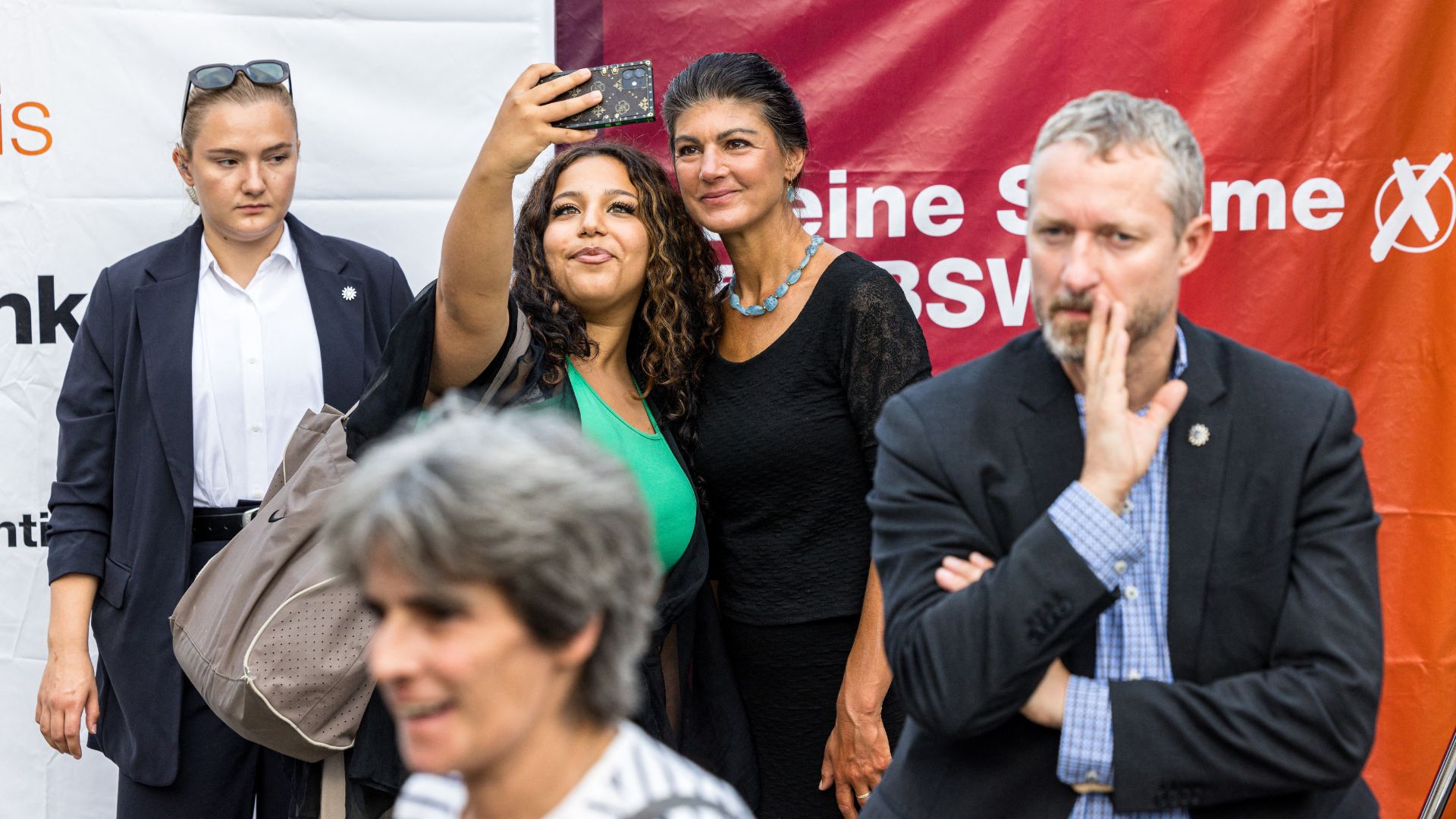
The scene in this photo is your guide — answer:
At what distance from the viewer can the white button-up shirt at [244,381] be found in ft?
10.1

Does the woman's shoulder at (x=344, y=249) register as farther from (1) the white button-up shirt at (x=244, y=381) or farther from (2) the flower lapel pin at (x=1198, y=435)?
(2) the flower lapel pin at (x=1198, y=435)

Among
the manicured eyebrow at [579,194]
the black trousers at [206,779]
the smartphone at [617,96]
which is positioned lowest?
the black trousers at [206,779]

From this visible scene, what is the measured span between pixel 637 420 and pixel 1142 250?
1241 millimetres

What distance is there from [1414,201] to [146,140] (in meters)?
3.19

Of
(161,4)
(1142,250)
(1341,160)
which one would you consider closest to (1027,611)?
(1142,250)

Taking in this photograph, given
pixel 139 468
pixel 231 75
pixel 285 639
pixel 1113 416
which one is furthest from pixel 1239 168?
pixel 139 468

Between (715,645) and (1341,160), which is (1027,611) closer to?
(715,645)

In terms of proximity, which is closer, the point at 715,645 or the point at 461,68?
the point at 715,645

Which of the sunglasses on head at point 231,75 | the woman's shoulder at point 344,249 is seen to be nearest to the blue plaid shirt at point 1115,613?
the woman's shoulder at point 344,249

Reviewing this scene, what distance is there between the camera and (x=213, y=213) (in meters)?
3.14

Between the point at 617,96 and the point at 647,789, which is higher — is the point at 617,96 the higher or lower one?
the higher one

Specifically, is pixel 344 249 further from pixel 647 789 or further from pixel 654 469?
pixel 647 789

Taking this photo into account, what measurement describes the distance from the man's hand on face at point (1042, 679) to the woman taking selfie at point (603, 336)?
0.88 metres

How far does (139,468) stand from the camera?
3.05 metres
